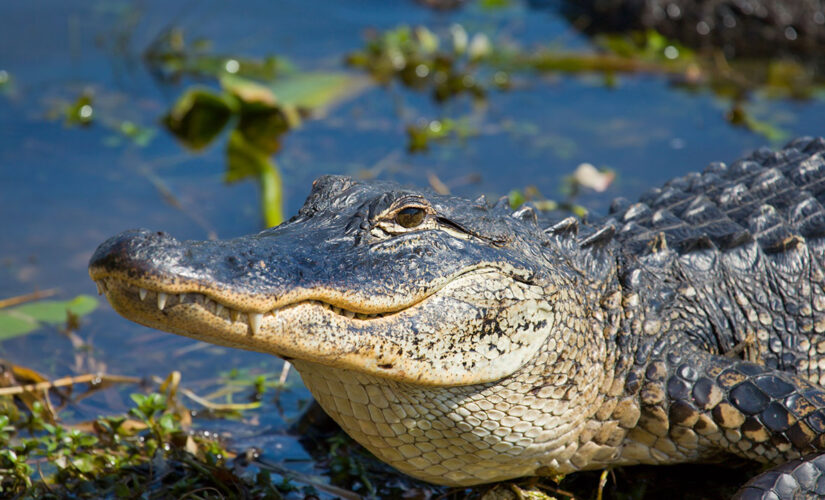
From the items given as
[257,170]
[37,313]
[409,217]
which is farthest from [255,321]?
[257,170]

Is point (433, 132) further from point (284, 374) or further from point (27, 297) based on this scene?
point (27, 297)

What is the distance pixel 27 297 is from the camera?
15.2 feet

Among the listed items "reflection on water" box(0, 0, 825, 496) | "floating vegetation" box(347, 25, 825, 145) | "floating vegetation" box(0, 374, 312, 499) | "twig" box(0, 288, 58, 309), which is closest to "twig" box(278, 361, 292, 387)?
"reflection on water" box(0, 0, 825, 496)

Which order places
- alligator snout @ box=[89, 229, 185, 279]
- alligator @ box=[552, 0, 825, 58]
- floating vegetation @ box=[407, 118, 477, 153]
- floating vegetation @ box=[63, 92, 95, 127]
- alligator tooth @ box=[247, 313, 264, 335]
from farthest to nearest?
alligator @ box=[552, 0, 825, 58] → floating vegetation @ box=[63, 92, 95, 127] → floating vegetation @ box=[407, 118, 477, 153] → alligator tooth @ box=[247, 313, 264, 335] → alligator snout @ box=[89, 229, 185, 279]

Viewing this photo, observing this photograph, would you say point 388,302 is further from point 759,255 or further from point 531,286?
point 759,255

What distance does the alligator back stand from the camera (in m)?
3.29

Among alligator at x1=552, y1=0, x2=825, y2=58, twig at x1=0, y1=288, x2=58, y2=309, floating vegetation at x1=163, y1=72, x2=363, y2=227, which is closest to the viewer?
twig at x1=0, y1=288, x2=58, y2=309

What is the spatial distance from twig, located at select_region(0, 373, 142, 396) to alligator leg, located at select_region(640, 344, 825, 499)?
2.21 meters

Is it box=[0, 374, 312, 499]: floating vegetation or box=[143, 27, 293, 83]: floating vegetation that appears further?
box=[143, 27, 293, 83]: floating vegetation

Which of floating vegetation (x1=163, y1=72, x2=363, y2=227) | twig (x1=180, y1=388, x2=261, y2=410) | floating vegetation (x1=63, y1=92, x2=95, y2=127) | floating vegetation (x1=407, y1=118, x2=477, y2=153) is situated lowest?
twig (x1=180, y1=388, x2=261, y2=410)

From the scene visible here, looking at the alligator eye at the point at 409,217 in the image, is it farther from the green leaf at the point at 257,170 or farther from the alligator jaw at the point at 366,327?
the green leaf at the point at 257,170

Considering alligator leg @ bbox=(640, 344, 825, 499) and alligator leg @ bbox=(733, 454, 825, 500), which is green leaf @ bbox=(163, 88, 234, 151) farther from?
alligator leg @ bbox=(733, 454, 825, 500)

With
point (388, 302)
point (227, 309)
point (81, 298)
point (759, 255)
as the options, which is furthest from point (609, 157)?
point (227, 309)

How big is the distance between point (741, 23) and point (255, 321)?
6.99 m
